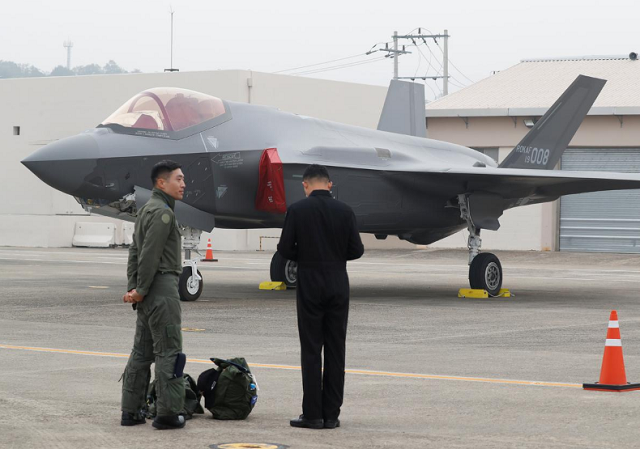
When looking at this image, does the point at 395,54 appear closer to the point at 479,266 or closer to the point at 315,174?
the point at 479,266

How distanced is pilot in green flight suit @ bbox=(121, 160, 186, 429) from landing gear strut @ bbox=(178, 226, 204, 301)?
30.7 feet

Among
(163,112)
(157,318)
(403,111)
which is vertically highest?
(403,111)

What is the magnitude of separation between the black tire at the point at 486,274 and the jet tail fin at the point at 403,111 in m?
4.78

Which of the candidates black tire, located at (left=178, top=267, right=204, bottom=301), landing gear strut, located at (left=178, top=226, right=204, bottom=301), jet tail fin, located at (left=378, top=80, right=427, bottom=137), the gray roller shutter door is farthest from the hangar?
black tire, located at (left=178, top=267, right=204, bottom=301)

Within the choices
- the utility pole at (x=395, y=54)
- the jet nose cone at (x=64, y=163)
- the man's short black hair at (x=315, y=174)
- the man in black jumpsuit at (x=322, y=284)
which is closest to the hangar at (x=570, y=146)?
the jet nose cone at (x=64, y=163)

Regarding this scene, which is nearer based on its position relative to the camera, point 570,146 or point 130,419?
point 130,419

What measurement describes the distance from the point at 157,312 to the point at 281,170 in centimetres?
1016

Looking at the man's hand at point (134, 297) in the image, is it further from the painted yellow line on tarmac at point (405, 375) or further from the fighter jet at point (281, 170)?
the fighter jet at point (281, 170)

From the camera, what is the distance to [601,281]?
2495cm

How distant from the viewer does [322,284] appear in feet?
24.9

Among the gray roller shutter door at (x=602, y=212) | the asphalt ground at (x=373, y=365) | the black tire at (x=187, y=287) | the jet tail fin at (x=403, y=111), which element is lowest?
the asphalt ground at (x=373, y=365)

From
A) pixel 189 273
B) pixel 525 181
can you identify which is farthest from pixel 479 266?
pixel 189 273

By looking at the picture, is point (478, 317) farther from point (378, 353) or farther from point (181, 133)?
point (181, 133)

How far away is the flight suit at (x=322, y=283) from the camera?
24.8 feet
